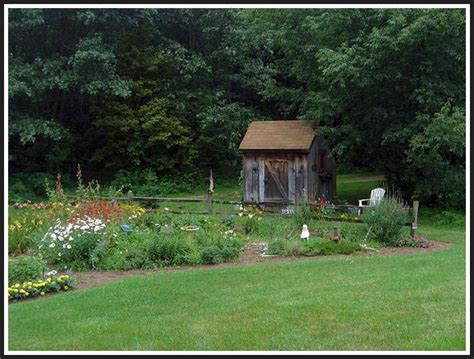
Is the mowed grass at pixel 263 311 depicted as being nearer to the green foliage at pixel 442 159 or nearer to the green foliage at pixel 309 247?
the green foliage at pixel 309 247

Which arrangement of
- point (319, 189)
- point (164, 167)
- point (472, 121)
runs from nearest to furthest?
point (472, 121) → point (319, 189) → point (164, 167)

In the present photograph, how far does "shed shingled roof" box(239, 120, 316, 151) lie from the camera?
18266 millimetres

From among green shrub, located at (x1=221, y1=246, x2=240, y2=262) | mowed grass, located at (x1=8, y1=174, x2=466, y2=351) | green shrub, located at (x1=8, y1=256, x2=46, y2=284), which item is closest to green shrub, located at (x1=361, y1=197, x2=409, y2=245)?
mowed grass, located at (x1=8, y1=174, x2=466, y2=351)

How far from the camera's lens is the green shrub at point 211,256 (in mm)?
11047

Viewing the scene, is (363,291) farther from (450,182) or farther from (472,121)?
(450,182)

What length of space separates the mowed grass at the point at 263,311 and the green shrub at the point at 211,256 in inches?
30.5

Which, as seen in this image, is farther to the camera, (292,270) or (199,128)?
(199,128)

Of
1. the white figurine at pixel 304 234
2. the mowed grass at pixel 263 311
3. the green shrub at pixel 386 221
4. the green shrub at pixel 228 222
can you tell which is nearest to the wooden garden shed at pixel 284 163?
the green shrub at pixel 228 222

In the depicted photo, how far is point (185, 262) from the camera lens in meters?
11.1

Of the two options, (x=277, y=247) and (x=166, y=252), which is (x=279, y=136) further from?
(x=166, y=252)

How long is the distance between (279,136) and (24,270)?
10981 millimetres

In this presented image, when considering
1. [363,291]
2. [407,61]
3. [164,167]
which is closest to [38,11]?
[164,167]

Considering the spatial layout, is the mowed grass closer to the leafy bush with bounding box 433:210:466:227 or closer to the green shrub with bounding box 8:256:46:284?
the green shrub with bounding box 8:256:46:284

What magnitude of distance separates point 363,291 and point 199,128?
1918 cm
